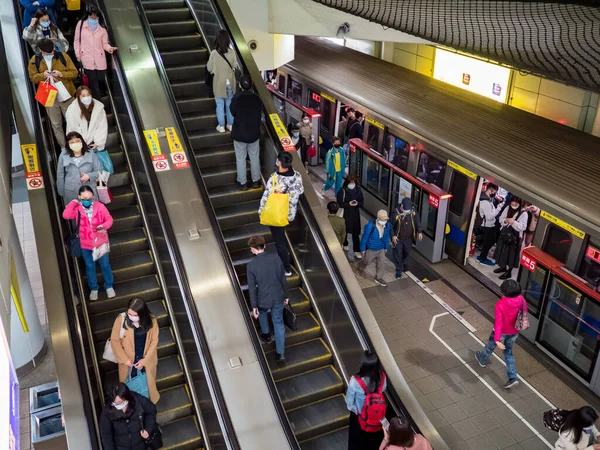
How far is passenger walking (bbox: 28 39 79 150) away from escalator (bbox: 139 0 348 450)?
5.62 ft

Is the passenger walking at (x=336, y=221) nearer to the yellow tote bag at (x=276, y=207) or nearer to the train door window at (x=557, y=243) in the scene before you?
the yellow tote bag at (x=276, y=207)

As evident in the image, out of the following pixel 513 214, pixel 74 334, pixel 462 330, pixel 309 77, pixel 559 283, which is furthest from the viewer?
pixel 309 77

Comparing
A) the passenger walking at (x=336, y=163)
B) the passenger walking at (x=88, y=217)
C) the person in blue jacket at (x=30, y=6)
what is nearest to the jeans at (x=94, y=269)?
the passenger walking at (x=88, y=217)

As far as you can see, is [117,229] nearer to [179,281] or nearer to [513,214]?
[179,281]

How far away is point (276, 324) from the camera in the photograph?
6648mm

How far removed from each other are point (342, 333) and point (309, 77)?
888cm

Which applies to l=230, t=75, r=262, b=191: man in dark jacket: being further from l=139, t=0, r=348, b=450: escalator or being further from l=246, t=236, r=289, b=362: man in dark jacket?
l=246, t=236, r=289, b=362: man in dark jacket

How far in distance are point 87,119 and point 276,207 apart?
2603mm

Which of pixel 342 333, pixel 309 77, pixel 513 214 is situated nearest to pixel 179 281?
pixel 342 333

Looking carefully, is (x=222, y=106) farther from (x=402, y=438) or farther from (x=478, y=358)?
(x=402, y=438)

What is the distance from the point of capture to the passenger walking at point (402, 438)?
15.9 ft

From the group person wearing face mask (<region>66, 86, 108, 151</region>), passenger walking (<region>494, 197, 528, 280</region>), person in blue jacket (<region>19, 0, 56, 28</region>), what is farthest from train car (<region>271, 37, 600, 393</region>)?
person in blue jacket (<region>19, 0, 56, 28</region>)

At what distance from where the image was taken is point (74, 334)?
233 inches

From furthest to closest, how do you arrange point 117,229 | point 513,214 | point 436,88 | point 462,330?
point 436,88, point 513,214, point 462,330, point 117,229
